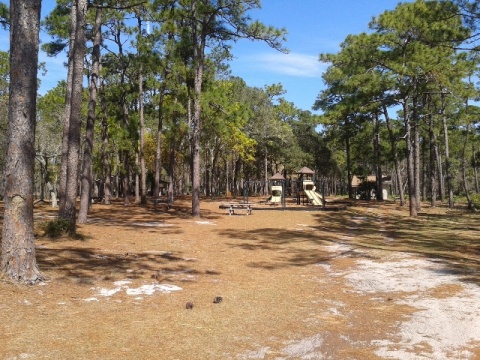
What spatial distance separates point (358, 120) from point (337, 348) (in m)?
31.5

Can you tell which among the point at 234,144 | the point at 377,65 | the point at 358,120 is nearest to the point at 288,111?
the point at 234,144

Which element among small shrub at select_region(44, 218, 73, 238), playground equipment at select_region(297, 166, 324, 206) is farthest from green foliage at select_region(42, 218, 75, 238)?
playground equipment at select_region(297, 166, 324, 206)

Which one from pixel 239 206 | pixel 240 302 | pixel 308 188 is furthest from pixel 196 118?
pixel 308 188

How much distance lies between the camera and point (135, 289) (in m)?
6.58

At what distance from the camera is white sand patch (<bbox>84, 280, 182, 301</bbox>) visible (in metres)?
6.31

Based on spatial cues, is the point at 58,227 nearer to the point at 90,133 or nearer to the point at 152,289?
the point at 152,289

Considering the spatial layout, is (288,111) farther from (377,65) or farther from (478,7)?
(478,7)

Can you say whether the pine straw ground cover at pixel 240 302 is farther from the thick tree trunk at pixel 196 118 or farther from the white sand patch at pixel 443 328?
the thick tree trunk at pixel 196 118

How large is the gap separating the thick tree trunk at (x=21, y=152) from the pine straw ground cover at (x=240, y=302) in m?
0.36

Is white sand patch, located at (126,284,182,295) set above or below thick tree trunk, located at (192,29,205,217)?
below

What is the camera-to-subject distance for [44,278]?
6.46m

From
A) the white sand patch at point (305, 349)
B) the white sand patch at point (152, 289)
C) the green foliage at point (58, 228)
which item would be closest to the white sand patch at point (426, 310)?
the white sand patch at point (305, 349)

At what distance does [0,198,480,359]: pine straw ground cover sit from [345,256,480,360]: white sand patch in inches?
0.6

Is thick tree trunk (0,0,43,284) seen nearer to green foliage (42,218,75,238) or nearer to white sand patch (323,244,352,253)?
green foliage (42,218,75,238)
